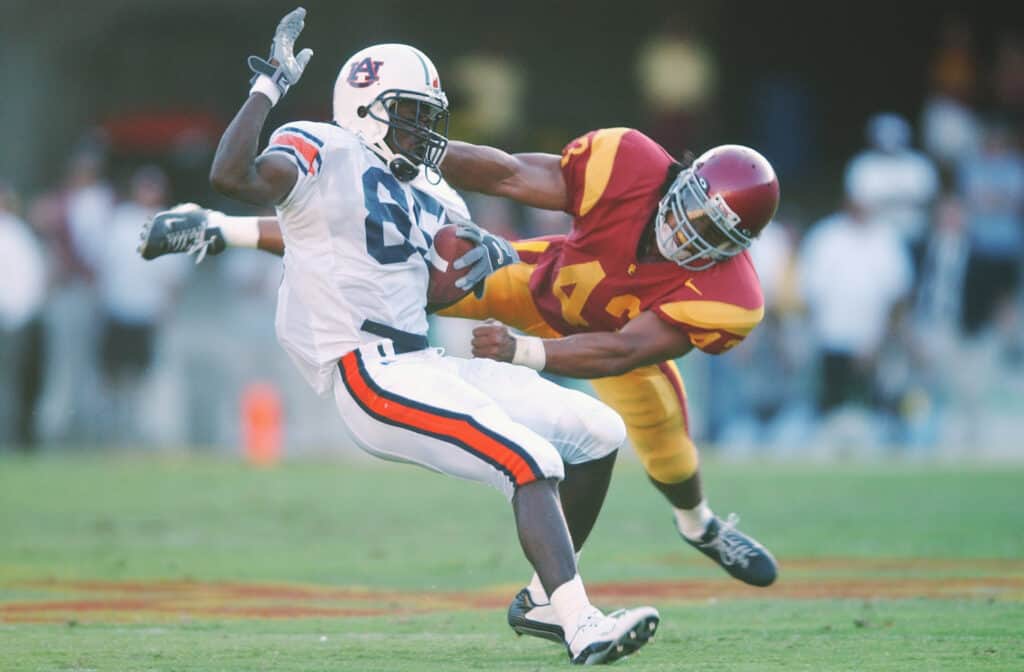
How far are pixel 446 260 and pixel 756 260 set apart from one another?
862cm

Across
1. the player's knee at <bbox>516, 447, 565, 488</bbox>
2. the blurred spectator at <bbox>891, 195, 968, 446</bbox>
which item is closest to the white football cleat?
the player's knee at <bbox>516, 447, 565, 488</bbox>

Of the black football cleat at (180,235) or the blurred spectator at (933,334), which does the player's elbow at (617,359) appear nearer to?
the black football cleat at (180,235)

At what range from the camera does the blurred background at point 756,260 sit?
1377 cm

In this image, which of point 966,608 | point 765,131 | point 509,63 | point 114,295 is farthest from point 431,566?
point 509,63

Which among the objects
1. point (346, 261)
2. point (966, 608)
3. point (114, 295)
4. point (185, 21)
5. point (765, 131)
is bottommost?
point (966, 608)

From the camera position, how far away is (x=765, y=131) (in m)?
16.9

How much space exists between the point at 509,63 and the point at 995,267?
20.8 feet

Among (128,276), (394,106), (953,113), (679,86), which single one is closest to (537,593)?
(394,106)

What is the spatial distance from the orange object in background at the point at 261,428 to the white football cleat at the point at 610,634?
8.73 metres

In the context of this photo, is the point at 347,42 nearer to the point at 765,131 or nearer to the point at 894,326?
the point at 765,131

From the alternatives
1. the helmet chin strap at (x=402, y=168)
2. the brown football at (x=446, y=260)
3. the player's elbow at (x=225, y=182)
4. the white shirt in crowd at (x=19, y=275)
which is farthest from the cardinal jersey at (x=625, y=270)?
the white shirt in crowd at (x=19, y=275)

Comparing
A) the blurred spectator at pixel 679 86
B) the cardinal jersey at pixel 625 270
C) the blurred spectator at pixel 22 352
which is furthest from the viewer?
the blurred spectator at pixel 679 86

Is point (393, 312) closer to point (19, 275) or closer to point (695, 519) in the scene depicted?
point (695, 519)

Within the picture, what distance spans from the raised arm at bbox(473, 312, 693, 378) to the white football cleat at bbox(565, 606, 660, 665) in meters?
0.98
